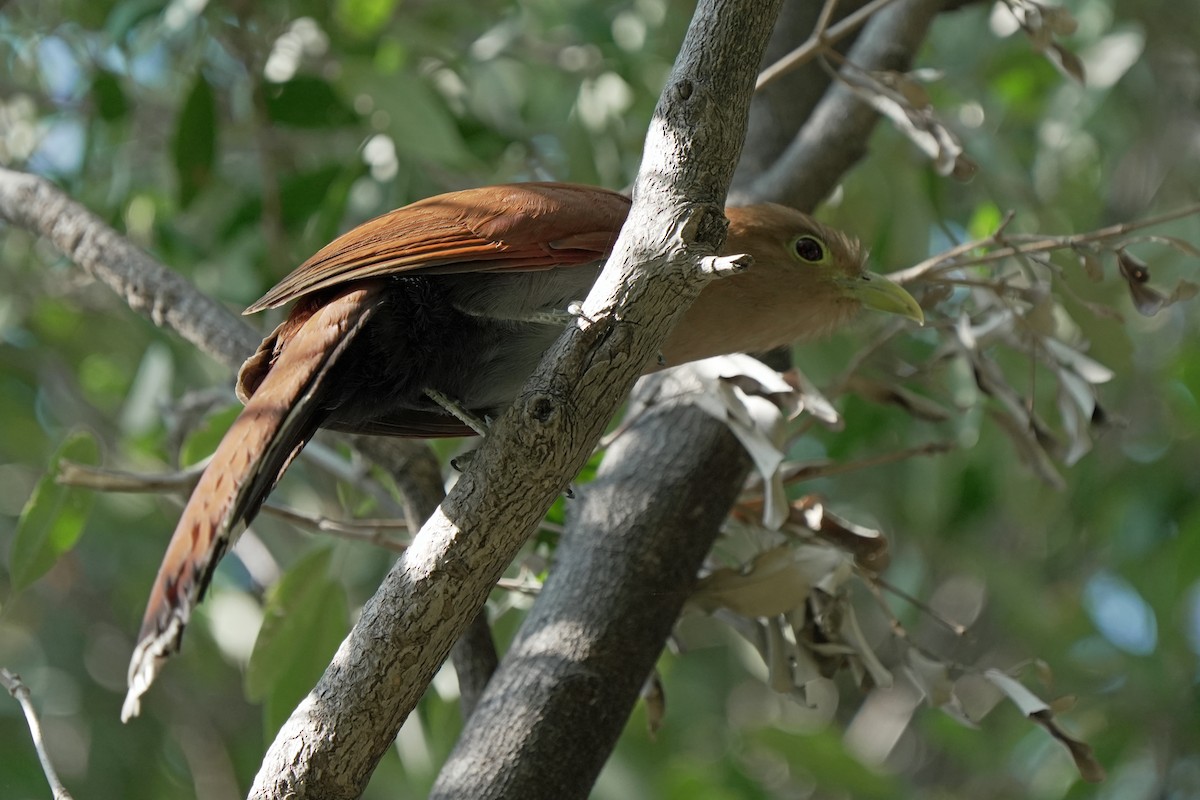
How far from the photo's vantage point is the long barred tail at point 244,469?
164cm

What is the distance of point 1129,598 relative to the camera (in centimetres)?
416

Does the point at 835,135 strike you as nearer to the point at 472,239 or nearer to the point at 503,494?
the point at 472,239

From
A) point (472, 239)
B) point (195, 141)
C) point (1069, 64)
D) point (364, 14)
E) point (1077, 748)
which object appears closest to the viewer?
point (472, 239)

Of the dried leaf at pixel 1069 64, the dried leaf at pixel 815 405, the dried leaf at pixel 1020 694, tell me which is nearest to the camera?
the dried leaf at pixel 1020 694

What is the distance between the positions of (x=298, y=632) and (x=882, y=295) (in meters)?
1.43

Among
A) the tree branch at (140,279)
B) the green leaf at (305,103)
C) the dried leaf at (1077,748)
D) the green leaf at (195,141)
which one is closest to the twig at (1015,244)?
the dried leaf at (1077,748)

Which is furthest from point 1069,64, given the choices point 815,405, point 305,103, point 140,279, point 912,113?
point 140,279

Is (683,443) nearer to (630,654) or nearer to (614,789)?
(630,654)

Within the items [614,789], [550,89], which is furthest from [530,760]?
[550,89]

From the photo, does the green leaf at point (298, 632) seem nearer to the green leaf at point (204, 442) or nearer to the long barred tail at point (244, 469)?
the green leaf at point (204, 442)

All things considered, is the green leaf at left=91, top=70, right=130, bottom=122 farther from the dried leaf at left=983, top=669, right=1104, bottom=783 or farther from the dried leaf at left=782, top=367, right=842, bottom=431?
the dried leaf at left=983, top=669, right=1104, bottom=783

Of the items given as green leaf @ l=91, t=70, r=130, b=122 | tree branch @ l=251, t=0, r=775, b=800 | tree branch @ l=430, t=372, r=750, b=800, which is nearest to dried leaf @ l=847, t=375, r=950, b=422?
tree branch @ l=430, t=372, r=750, b=800

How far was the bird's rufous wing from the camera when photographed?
2143mm

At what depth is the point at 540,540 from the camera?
2951 mm
